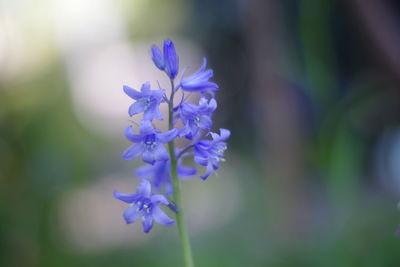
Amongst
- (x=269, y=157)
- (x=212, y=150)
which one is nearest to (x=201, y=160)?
(x=212, y=150)

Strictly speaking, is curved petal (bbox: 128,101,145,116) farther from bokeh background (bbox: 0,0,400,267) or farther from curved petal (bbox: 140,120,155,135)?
bokeh background (bbox: 0,0,400,267)

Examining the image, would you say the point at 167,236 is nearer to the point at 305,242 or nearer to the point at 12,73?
the point at 305,242

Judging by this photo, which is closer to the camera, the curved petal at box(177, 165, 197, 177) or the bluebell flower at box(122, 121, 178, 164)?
the bluebell flower at box(122, 121, 178, 164)

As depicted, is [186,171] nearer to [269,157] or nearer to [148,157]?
[148,157]

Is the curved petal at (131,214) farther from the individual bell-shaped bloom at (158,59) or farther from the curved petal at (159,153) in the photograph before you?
the individual bell-shaped bloom at (158,59)

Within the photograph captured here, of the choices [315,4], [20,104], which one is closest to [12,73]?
[20,104]

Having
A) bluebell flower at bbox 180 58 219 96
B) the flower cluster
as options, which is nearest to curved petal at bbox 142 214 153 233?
the flower cluster

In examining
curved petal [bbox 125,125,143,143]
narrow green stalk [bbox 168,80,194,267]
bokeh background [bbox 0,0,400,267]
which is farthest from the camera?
bokeh background [bbox 0,0,400,267]
